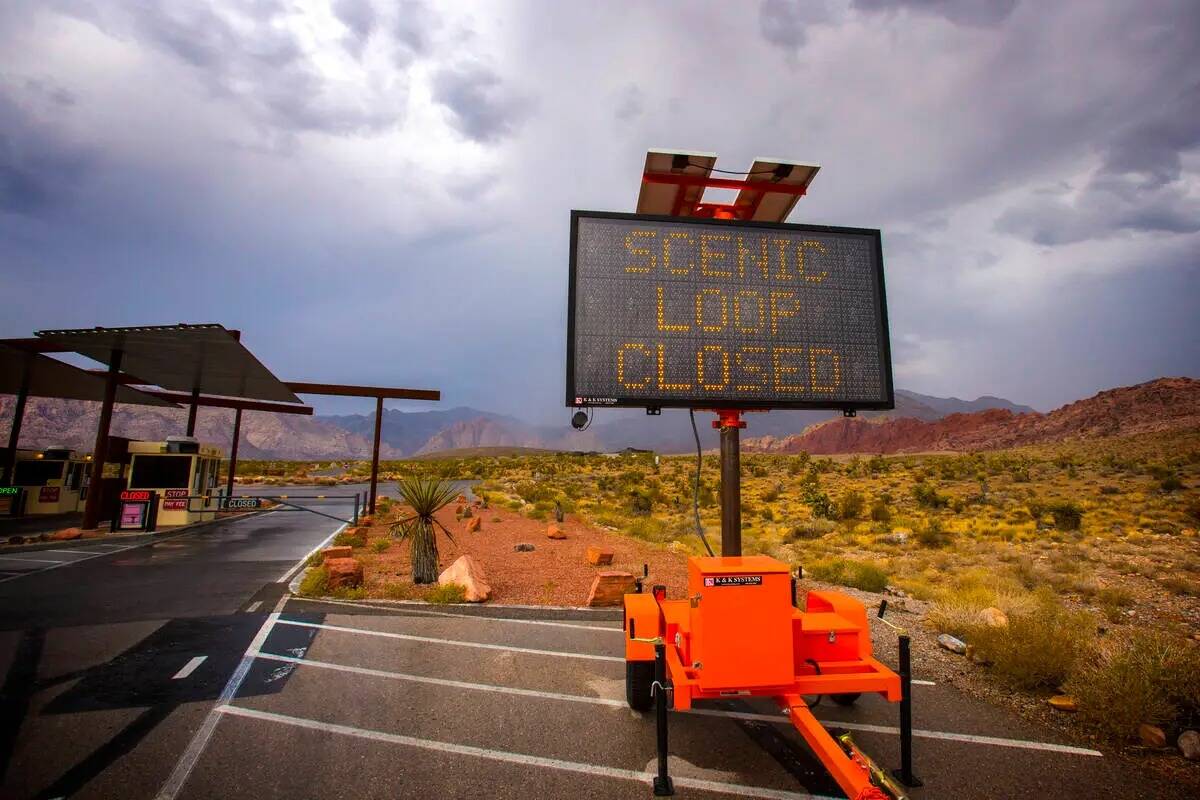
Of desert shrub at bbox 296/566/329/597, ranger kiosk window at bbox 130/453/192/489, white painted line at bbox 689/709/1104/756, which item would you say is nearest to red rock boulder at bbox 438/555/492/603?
desert shrub at bbox 296/566/329/597

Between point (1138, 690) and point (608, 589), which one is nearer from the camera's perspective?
point (1138, 690)

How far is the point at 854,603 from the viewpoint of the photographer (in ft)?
16.7

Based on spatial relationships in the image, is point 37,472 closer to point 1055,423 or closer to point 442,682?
point 442,682

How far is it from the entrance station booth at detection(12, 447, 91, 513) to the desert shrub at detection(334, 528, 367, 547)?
16.5 metres

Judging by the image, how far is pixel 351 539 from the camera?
1638cm

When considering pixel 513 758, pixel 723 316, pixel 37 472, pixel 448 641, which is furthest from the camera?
pixel 37 472

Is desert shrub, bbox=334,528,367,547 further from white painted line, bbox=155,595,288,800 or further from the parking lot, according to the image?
the parking lot

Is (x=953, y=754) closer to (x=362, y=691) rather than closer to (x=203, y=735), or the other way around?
(x=362, y=691)

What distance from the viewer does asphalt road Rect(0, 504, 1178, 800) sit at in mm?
4336

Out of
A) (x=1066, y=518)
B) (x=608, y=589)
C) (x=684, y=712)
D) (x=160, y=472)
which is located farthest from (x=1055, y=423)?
(x=160, y=472)

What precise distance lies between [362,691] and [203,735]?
4.92 ft

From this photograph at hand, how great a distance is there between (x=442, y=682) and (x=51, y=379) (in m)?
28.9

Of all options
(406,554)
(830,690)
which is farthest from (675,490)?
(830,690)

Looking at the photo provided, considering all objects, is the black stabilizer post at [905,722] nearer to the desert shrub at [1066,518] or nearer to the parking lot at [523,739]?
the parking lot at [523,739]
